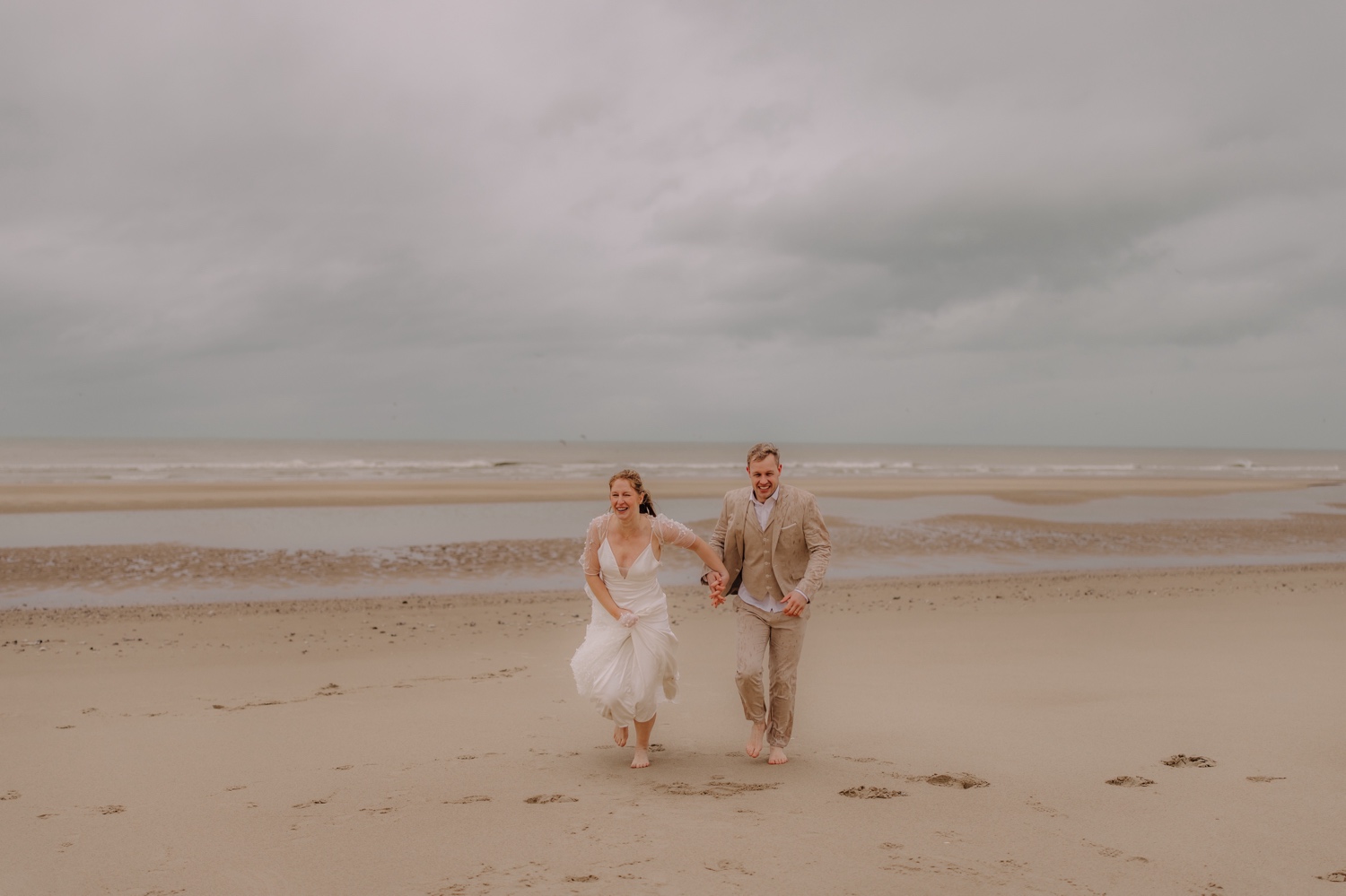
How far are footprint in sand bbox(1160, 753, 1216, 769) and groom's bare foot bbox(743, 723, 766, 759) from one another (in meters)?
2.50

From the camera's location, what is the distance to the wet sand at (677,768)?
390cm

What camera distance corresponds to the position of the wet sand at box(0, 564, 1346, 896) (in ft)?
12.8

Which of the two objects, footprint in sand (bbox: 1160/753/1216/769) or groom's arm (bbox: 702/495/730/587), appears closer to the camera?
footprint in sand (bbox: 1160/753/1216/769)

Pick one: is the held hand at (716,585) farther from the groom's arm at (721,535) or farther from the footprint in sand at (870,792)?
the footprint in sand at (870,792)

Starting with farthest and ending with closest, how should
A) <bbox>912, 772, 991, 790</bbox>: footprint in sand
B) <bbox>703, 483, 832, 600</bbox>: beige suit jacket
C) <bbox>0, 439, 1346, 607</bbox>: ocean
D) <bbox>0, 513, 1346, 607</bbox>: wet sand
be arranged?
<bbox>0, 439, 1346, 607</bbox>: ocean, <bbox>0, 513, 1346, 607</bbox>: wet sand, <bbox>703, 483, 832, 600</bbox>: beige suit jacket, <bbox>912, 772, 991, 790</bbox>: footprint in sand

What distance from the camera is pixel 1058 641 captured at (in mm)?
9617

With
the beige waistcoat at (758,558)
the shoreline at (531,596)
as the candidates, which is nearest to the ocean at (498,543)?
the shoreline at (531,596)

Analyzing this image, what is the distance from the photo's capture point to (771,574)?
5.29 m

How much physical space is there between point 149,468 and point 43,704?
49.0 meters

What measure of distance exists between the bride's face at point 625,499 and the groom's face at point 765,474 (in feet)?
2.31

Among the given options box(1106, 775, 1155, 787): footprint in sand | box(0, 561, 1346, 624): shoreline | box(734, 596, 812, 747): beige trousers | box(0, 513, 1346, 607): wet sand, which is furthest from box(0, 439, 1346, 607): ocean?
box(1106, 775, 1155, 787): footprint in sand

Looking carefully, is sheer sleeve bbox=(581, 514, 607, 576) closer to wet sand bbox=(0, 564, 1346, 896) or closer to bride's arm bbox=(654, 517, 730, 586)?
bride's arm bbox=(654, 517, 730, 586)

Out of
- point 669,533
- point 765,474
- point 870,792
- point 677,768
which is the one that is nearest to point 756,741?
point 677,768

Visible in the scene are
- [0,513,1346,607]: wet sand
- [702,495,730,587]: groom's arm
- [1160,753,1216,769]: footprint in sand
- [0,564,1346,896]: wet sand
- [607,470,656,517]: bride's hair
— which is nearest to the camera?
[0,564,1346,896]: wet sand
